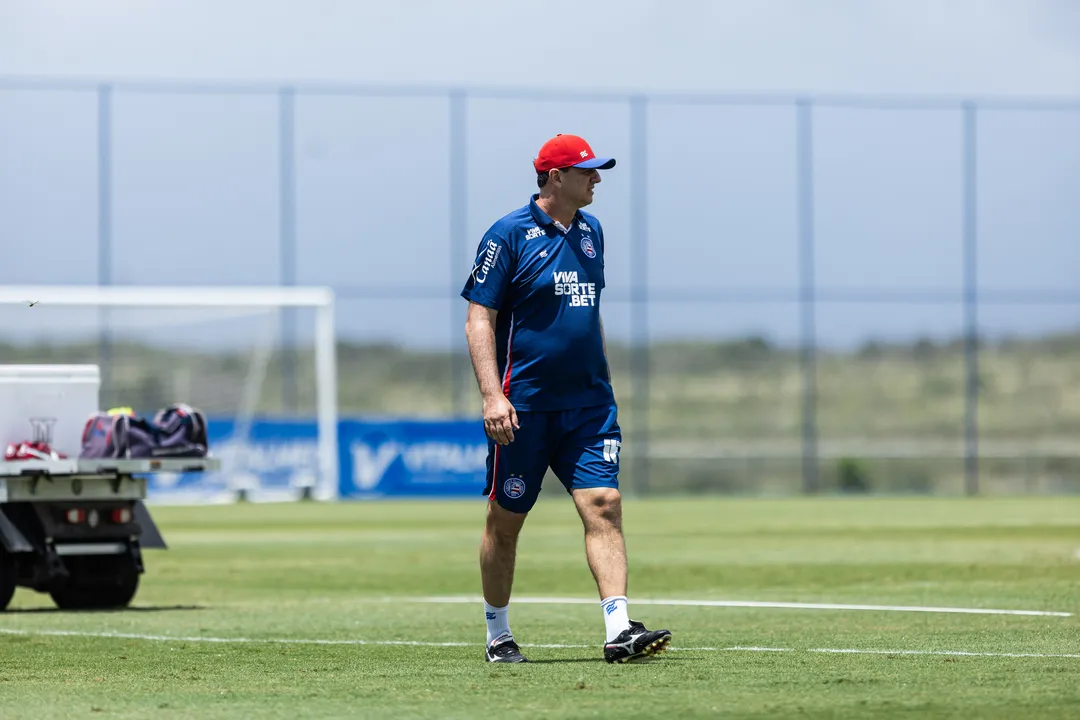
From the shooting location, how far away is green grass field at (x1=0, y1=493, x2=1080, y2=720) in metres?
7.54

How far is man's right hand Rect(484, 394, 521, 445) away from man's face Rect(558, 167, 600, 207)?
3.27 ft

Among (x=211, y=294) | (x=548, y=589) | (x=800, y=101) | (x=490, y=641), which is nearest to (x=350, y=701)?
(x=490, y=641)

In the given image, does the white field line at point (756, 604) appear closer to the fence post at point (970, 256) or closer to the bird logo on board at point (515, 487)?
the bird logo on board at point (515, 487)

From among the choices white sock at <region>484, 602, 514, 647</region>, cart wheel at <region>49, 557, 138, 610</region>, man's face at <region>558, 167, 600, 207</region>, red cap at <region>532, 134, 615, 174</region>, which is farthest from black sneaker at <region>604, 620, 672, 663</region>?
cart wheel at <region>49, 557, 138, 610</region>

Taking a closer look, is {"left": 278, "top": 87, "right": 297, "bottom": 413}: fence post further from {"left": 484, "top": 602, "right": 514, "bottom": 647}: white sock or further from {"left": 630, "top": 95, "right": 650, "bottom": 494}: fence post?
{"left": 484, "top": 602, "right": 514, "bottom": 647}: white sock

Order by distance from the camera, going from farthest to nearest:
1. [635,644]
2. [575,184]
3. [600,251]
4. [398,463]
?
[398,463]
[600,251]
[575,184]
[635,644]

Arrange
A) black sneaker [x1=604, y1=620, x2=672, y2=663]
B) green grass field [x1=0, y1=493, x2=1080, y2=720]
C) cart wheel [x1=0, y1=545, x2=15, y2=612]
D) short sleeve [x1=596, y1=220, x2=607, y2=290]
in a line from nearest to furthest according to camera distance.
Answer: green grass field [x1=0, y1=493, x2=1080, y2=720] < black sneaker [x1=604, y1=620, x2=672, y2=663] < short sleeve [x1=596, y1=220, x2=607, y2=290] < cart wheel [x1=0, y1=545, x2=15, y2=612]

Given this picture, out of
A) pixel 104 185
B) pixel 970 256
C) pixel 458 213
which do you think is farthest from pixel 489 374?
pixel 970 256

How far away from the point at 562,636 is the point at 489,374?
2301 millimetres

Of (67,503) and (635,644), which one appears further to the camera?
(67,503)

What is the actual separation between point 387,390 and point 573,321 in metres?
53.1

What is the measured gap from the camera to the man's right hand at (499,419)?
8.83 meters

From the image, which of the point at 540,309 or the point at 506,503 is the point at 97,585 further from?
the point at 540,309

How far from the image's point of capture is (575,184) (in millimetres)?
9195
